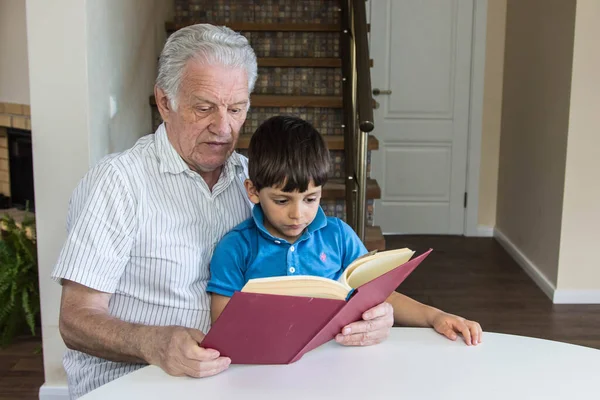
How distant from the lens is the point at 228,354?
3.76ft

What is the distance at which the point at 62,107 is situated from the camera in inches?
91.3

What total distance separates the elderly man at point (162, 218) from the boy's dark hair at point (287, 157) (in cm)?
13

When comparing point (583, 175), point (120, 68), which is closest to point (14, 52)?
point (120, 68)

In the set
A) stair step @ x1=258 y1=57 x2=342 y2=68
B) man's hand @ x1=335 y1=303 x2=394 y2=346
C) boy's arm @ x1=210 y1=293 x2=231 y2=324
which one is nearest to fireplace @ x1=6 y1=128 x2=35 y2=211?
stair step @ x1=258 y1=57 x2=342 y2=68

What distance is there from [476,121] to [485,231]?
2.73ft

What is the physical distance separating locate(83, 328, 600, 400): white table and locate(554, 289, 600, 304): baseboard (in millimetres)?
2682

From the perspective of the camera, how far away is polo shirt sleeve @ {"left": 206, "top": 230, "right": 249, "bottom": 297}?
142cm

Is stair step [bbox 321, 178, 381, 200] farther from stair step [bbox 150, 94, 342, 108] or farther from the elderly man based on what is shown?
the elderly man

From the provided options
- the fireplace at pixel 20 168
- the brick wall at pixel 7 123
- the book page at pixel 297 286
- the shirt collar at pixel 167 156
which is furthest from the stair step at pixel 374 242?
the fireplace at pixel 20 168

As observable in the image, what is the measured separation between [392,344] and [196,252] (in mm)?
467

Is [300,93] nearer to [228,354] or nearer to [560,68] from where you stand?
[560,68]

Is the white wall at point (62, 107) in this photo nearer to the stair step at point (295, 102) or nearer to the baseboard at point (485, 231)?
the stair step at point (295, 102)

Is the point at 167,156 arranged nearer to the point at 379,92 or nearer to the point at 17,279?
the point at 17,279

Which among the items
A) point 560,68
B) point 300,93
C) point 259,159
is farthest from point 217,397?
point 560,68
